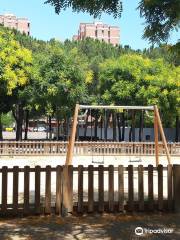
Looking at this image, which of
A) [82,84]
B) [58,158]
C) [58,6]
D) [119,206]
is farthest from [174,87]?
[58,6]

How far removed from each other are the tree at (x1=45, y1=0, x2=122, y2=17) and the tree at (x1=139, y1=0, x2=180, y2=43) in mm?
934

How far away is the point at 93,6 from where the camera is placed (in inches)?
255

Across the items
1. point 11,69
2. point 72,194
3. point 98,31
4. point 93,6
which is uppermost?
point 98,31

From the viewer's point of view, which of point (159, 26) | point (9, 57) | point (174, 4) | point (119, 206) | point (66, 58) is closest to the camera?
point (174, 4)

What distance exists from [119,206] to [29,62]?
85.4 ft

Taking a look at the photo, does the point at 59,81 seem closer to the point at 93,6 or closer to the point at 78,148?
the point at 78,148

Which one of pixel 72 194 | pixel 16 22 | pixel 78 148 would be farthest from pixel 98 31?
pixel 72 194

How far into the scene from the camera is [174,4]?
7.07 meters

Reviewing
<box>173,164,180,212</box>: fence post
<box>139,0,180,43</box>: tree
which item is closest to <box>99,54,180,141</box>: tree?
<box>173,164,180,212</box>: fence post

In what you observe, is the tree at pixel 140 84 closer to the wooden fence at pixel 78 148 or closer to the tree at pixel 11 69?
the tree at pixel 11 69

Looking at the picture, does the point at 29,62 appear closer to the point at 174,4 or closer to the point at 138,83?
the point at 138,83

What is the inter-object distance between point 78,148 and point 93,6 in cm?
2195

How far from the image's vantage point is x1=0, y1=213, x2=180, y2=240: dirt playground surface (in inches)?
288

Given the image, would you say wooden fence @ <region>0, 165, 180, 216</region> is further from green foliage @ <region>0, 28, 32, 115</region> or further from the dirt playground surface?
green foliage @ <region>0, 28, 32, 115</region>
